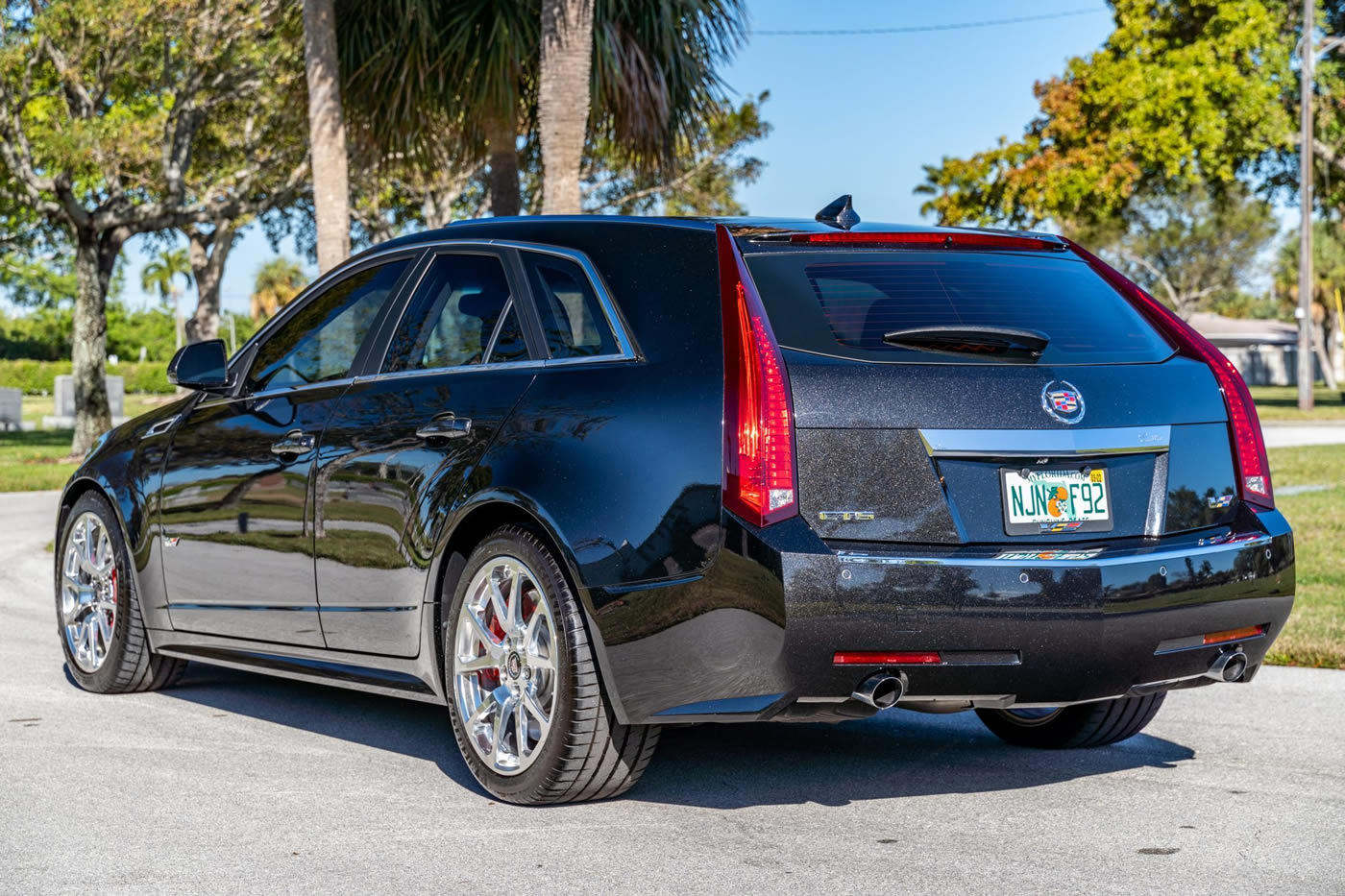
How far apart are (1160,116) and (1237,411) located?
31.2m

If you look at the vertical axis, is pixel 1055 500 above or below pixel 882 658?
above

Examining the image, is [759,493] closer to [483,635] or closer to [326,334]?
[483,635]

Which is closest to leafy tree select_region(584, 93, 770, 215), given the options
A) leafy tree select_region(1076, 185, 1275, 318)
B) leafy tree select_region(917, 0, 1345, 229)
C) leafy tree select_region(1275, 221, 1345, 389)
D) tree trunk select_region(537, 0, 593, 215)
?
leafy tree select_region(917, 0, 1345, 229)

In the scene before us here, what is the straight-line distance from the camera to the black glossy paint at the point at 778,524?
14.5 feet

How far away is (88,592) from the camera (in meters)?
7.18

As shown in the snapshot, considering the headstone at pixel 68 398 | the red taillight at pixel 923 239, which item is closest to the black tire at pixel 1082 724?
the red taillight at pixel 923 239

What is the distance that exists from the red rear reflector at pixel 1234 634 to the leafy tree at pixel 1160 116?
102ft

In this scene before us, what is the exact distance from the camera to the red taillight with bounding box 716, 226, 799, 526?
442 centimetres

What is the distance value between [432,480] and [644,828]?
1.25 m

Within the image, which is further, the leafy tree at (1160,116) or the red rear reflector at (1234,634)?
the leafy tree at (1160,116)

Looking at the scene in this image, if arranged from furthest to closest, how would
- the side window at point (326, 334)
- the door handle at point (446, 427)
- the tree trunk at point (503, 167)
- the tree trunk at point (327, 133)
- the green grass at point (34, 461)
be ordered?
the green grass at point (34, 461) < the tree trunk at point (503, 167) < the tree trunk at point (327, 133) < the side window at point (326, 334) < the door handle at point (446, 427)

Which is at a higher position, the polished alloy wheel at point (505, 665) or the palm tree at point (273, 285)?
the palm tree at point (273, 285)

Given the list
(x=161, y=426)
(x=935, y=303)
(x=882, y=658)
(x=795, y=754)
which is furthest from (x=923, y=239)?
(x=161, y=426)

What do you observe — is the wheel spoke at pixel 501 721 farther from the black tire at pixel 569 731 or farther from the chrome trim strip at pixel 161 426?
the chrome trim strip at pixel 161 426
